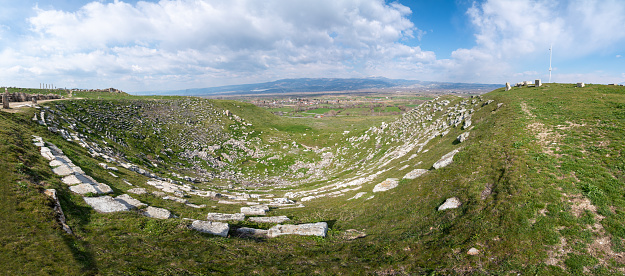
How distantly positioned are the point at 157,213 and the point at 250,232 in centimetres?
784

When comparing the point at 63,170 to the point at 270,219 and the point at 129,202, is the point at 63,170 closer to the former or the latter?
the point at 129,202

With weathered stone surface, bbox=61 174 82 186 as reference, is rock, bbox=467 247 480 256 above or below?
below

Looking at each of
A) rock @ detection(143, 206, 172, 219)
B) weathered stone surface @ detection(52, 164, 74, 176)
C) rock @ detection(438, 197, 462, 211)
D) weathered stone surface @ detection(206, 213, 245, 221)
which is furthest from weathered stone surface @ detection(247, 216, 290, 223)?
weathered stone surface @ detection(52, 164, 74, 176)

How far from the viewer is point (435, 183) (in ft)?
65.8

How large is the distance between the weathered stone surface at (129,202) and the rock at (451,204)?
23481 millimetres

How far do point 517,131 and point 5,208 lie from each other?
133ft

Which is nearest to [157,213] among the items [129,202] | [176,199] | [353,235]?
[129,202]

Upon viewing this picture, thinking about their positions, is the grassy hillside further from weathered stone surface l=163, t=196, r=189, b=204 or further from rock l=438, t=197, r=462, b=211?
weathered stone surface l=163, t=196, r=189, b=204

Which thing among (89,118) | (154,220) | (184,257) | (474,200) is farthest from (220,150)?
(474,200)

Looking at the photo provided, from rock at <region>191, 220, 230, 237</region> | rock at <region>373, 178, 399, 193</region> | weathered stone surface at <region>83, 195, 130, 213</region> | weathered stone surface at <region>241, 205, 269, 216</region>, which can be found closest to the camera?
rock at <region>191, 220, 230, 237</region>

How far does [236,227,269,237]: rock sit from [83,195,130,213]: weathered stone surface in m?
8.89

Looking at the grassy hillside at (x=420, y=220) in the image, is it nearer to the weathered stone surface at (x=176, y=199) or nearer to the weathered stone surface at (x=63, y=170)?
the weathered stone surface at (x=63, y=170)

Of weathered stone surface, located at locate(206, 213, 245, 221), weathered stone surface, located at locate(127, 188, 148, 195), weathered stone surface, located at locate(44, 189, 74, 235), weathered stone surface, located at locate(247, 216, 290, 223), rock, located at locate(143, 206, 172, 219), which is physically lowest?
weathered stone surface, located at locate(247, 216, 290, 223)

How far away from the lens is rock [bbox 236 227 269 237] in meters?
15.7
